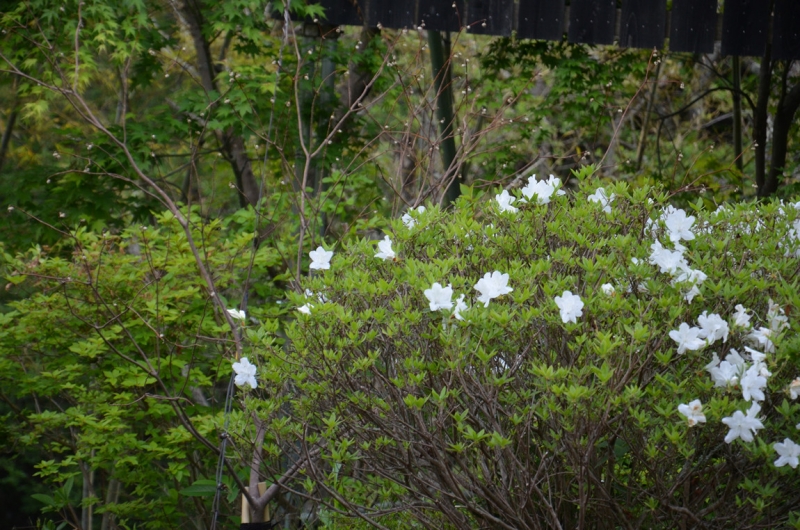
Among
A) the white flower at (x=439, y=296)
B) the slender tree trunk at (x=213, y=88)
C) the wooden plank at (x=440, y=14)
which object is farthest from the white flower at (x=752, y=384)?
the slender tree trunk at (x=213, y=88)

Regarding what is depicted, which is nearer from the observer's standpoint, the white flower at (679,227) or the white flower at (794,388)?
the white flower at (794,388)

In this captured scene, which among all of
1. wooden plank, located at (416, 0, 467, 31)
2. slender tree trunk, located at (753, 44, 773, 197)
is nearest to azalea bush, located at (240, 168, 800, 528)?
wooden plank, located at (416, 0, 467, 31)

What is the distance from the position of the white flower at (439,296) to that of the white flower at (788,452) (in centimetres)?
75

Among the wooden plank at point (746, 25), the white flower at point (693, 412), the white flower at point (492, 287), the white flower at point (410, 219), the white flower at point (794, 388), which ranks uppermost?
the wooden plank at point (746, 25)

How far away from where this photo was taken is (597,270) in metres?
2.10

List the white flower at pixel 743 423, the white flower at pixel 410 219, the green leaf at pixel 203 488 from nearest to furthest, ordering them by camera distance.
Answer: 1. the white flower at pixel 743 423
2. the white flower at pixel 410 219
3. the green leaf at pixel 203 488

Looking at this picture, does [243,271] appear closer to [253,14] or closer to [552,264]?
[253,14]

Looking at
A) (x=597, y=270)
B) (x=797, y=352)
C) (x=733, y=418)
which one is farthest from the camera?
(x=597, y=270)

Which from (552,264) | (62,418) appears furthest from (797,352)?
(62,418)

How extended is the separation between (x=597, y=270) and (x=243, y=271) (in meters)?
2.80

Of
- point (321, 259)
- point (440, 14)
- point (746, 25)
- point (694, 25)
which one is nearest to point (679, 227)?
point (321, 259)

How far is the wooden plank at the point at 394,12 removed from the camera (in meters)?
5.07

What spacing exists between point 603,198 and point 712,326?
2.46ft

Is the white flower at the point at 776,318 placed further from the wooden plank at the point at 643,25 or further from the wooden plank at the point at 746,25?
the wooden plank at the point at 746,25
